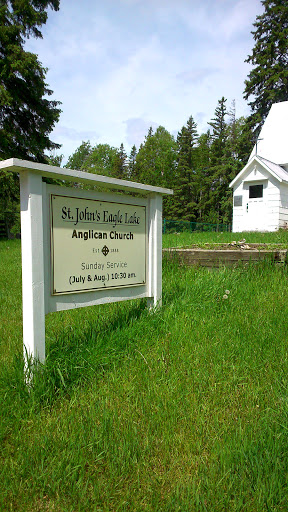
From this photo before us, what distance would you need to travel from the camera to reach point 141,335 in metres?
3.29

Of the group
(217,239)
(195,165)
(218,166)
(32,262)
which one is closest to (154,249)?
(32,262)

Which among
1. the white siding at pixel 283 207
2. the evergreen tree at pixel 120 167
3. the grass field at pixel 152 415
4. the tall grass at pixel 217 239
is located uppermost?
the evergreen tree at pixel 120 167

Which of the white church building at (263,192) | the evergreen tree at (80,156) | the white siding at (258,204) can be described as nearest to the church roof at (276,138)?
the white church building at (263,192)

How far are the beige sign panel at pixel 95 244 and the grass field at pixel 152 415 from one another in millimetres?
508

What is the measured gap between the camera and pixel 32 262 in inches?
98.9

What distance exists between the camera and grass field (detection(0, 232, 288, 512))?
166 centimetres

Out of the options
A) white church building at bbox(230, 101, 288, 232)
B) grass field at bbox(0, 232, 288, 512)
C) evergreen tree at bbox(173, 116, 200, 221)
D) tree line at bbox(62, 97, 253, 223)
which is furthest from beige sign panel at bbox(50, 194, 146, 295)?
evergreen tree at bbox(173, 116, 200, 221)

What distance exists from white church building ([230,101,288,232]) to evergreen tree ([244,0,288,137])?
602 inches

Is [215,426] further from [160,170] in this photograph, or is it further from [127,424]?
[160,170]

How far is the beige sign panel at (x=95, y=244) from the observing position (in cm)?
275

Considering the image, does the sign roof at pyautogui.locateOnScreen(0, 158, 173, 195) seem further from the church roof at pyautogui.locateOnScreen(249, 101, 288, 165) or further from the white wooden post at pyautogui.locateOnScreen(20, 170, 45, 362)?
the church roof at pyautogui.locateOnScreen(249, 101, 288, 165)

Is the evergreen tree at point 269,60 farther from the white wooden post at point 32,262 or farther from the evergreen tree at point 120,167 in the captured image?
the white wooden post at point 32,262

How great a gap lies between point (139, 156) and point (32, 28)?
41.3 metres

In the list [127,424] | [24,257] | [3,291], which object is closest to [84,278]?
[24,257]
